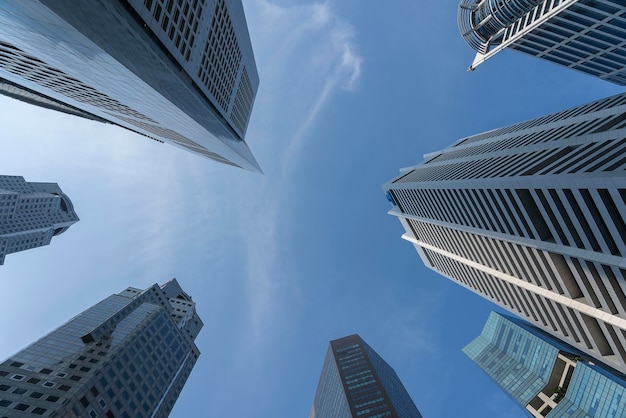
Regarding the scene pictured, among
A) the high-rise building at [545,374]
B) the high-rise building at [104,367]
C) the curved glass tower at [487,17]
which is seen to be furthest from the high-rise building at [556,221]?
the high-rise building at [104,367]

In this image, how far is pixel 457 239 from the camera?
80312mm

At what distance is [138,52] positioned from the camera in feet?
104

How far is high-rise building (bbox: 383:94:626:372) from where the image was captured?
36938 mm

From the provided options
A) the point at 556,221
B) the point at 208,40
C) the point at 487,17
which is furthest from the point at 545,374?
the point at 208,40

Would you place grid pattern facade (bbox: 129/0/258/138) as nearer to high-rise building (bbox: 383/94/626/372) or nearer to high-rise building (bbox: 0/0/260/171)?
high-rise building (bbox: 0/0/260/171)

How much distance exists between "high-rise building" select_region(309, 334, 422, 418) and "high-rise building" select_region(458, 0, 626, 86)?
102m

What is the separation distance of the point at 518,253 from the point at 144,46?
57.1 meters

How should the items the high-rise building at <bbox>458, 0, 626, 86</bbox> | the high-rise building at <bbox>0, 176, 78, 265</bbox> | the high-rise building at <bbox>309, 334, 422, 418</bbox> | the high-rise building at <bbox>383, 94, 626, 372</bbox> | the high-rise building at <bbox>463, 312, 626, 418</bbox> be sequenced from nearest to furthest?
1. the high-rise building at <bbox>383, 94, 626, 372</bbox>
2. the high-rise building at <bbox>458, 0, 626, 86</bbox>
3. the high-rise building at <bbox>463, 312, 626, 418</bbox>
4. the high-rise building at <bbox>309, 334, 422, 418</bbox>
5. the high-rise building at <bbox>0, 176, 78, 265</bbox>

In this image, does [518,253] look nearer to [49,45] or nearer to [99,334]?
[49,45]

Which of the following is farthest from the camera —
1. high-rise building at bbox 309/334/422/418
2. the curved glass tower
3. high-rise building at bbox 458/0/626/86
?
high-rise building at bbox 309/334/422/418

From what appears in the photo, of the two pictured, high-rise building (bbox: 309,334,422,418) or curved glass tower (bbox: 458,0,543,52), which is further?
high-rise building (bbox: 309,334,422,418)

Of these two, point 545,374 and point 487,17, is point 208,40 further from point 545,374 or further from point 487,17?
point 545,374

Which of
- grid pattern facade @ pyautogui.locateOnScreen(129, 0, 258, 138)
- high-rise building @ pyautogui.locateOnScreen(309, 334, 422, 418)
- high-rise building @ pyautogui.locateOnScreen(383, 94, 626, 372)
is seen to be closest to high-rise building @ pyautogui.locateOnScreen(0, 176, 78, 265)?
grid pattern facade @ pyautogui.locateOnScreen(129, 0, 258, 138)

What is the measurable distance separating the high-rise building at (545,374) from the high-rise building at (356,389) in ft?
110
